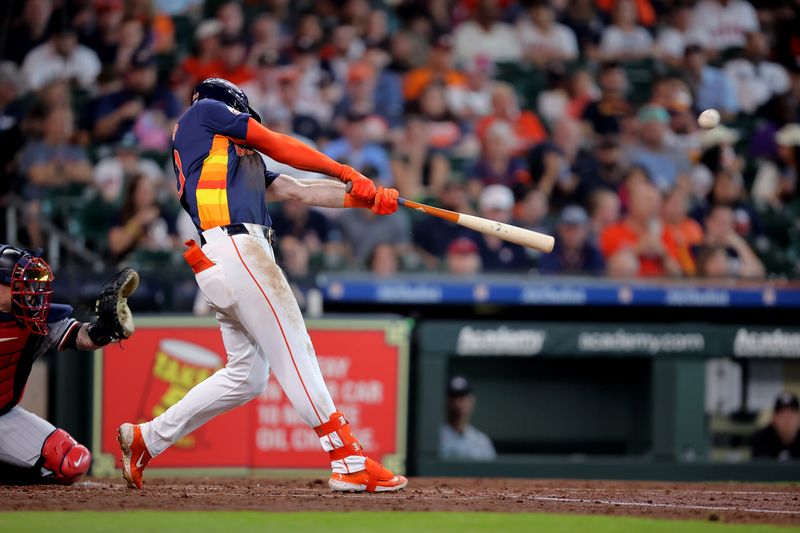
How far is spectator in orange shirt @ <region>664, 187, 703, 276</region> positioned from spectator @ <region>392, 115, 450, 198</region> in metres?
2.00

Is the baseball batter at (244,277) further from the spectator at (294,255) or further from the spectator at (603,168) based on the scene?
the spectator at (603,168)

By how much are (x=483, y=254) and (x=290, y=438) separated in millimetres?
2819

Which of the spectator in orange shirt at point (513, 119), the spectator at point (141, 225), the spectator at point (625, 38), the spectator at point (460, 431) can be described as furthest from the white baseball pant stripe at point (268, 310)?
the spectator at point (625, 38)

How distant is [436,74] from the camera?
11383 mm

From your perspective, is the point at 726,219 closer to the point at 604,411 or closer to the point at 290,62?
the point at 604,411

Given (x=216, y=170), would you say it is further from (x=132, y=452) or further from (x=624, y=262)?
(x=624, y=262)

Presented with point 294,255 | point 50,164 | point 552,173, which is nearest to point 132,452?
point 294,255

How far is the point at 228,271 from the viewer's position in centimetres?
486

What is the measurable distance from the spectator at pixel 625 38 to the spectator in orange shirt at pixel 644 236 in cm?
247

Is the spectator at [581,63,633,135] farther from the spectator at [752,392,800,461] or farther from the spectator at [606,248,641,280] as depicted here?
the spectator at [752,392,800,461]

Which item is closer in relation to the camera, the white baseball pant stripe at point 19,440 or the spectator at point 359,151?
the white baseball pant stripe at point 19,440

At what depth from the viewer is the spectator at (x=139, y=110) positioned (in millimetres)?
10133

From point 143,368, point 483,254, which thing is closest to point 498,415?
point 483,254

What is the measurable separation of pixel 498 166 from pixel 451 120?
829mm
